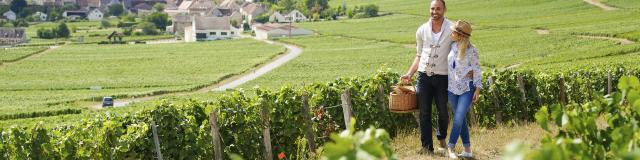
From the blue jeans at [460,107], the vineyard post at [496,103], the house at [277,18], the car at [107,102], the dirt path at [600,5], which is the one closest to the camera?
the blue jeans at [460,107]

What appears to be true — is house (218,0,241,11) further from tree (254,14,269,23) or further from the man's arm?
the man's arm

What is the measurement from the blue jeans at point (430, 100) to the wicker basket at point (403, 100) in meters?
0.08

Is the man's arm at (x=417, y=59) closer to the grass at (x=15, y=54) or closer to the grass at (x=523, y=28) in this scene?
the grass at (x=523, y=28)

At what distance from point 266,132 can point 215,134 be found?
31.0 inches

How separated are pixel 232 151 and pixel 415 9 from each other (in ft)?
390

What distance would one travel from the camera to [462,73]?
319 inches

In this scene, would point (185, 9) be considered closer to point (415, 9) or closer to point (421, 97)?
point (415, 9)

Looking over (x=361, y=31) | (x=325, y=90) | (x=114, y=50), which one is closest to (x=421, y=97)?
(x=325, y=90)

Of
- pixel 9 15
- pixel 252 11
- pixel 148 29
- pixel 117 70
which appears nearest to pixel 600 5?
pixel 117 70

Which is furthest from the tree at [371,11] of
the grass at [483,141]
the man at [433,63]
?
the man at [433,63]

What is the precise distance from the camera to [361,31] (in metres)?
98.8

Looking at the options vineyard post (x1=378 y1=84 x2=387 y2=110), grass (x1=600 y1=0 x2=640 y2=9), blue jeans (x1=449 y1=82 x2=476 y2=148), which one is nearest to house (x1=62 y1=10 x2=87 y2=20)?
grass (x1=600 y1=0 x2=640 y2=9)

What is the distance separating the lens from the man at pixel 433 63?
27.1 ft

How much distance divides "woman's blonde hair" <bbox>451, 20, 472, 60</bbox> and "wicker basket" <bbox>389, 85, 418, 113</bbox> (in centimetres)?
104
